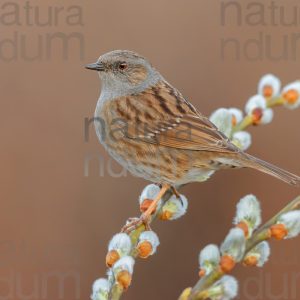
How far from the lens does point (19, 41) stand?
562 cm

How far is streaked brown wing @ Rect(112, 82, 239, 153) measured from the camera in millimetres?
3502

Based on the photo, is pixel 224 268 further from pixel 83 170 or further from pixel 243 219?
pixel 83 170

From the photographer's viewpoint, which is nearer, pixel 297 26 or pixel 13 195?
pixel 13 195

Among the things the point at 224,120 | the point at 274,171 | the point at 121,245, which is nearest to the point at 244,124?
the point at 224,120

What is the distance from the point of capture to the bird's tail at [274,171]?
287 cm

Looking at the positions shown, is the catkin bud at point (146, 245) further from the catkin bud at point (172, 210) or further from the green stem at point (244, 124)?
the green stem at point (244, 124)

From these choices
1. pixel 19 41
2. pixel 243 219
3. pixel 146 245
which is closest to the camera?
pixel 243 219

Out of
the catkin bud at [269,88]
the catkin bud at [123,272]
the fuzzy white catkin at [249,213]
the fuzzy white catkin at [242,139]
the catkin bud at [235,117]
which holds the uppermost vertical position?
the catkin bud at [269,88]

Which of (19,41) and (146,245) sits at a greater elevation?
(19,41)

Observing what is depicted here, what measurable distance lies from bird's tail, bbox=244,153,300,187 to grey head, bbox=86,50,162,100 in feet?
3.10

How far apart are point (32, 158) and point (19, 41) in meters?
1.08

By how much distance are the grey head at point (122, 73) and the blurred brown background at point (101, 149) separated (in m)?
1.37

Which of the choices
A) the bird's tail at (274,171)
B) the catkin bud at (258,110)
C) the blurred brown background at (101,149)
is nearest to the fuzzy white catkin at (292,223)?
the bird's tail at (274,171)

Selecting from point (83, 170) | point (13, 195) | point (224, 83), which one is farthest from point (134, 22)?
point (13, 195)
